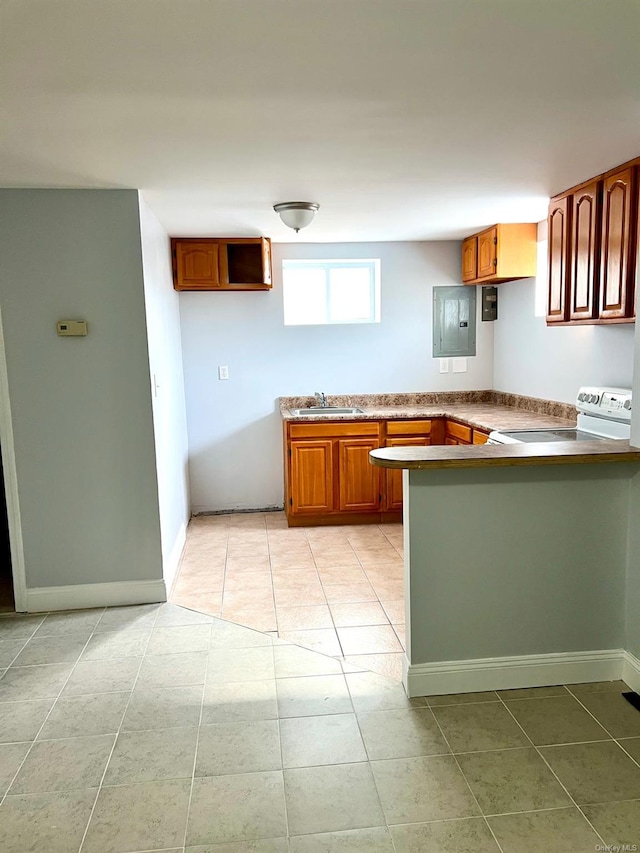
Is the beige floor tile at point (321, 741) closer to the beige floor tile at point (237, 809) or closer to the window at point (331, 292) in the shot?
the beige floor tile at point (237, 809)

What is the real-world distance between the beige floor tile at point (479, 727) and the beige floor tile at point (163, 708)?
0.91 meters

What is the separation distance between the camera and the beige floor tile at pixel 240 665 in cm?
262

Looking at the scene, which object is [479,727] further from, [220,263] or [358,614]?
[220,263]

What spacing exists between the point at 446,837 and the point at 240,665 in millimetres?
1195

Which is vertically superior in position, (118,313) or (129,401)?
(118,313)

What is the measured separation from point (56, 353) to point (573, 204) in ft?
9.09

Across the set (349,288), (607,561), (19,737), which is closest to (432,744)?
(607,561)

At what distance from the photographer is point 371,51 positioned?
167 cm

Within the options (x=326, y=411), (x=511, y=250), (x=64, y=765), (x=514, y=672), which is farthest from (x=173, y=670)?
(x=511, y=250)

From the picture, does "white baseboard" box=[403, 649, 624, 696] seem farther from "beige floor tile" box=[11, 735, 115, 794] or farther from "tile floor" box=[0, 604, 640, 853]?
"beige floor tile" box=[11, 735, 115, 794]

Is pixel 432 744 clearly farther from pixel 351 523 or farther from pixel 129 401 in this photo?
pixel 351 523

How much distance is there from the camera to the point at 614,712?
2328mm

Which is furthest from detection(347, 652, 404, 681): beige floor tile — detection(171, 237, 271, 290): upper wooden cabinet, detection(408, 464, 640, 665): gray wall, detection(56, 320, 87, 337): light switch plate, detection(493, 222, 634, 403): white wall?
detection(171, 237, 271, 290): upper wooden cabinet

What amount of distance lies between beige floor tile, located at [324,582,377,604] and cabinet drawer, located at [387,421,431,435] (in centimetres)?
141
